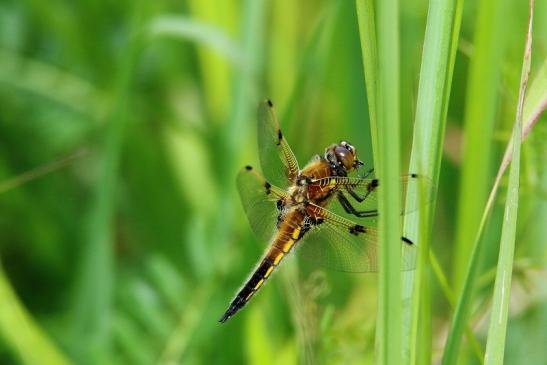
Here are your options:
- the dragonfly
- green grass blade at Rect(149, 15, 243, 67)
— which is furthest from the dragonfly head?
green grass blade at Rect(149, 15, 243, 67)

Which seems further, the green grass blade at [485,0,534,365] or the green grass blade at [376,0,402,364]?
the green grass blade at [485,0,534,365]

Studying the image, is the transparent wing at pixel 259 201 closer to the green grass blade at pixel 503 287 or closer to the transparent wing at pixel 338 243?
the transparent wing at pixel 338 243

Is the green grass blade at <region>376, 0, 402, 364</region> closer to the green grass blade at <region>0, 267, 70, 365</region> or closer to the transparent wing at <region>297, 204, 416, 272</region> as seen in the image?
the transparent wing at <region>297, 204, 416, 272</region>

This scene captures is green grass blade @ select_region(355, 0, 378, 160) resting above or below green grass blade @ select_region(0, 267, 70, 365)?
above

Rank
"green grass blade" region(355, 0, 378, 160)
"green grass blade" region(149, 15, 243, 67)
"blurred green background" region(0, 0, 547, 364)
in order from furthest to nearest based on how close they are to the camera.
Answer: "green grass blade" region(149, 15, 243, 67) → "blurred green background" region(0, 0, 547, 364) → "green grass blade" region(355, 0, 378, 160)

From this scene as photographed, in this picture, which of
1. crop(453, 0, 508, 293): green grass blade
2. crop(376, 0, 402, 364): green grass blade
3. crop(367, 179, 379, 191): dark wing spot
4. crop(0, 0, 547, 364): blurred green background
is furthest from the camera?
crop(0, 0, 547, 364): blurred green background

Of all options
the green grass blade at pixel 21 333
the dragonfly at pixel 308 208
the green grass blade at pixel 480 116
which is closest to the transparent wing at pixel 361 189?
the dragonfly at pixel 308 208

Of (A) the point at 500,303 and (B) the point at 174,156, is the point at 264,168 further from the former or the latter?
(B) the point at 174,156

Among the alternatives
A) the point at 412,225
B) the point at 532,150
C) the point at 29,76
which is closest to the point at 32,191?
the point at 29,76
